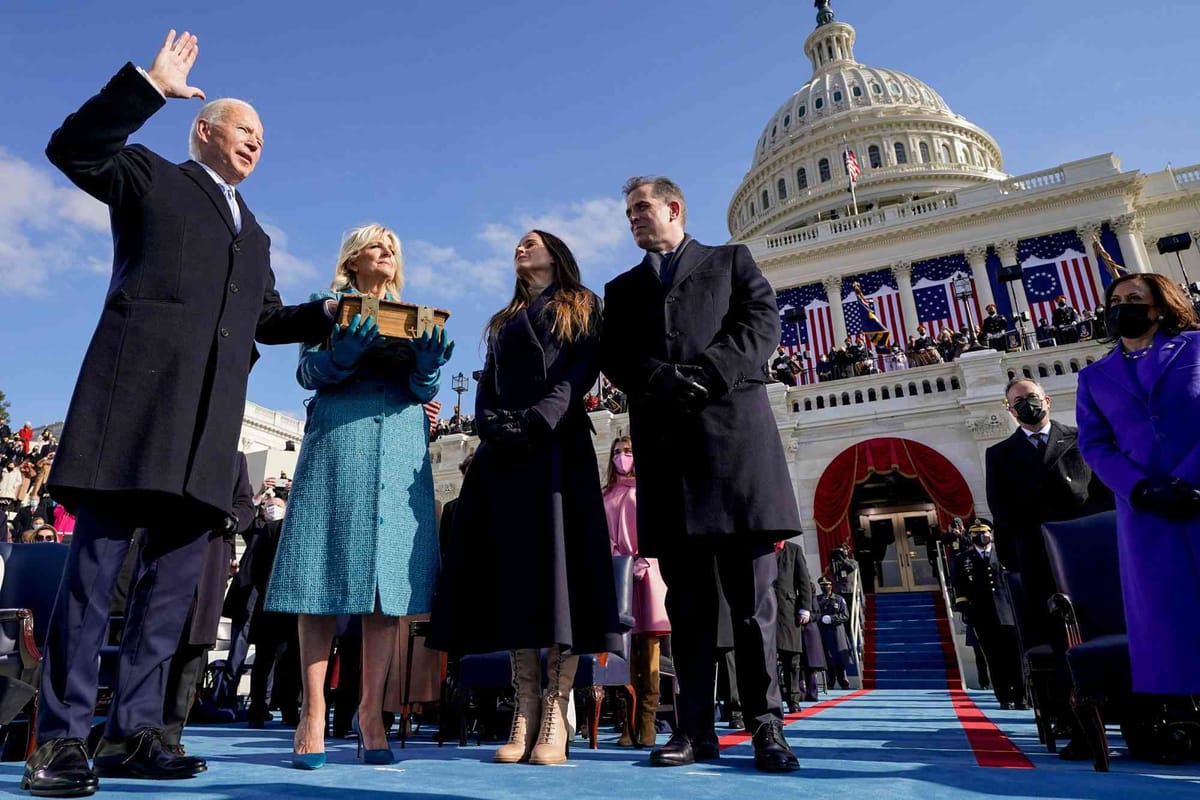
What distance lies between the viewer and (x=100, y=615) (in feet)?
7.16

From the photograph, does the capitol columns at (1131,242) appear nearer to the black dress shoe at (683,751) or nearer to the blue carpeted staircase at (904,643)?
the blue carpeted staircase at (904,643)

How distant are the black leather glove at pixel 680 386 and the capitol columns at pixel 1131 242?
31.4 meters

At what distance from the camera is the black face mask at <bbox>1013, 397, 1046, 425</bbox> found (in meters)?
4.47

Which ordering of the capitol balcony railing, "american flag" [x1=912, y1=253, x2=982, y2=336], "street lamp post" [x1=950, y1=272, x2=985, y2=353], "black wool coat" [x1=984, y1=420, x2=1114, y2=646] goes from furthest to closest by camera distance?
"american flag" [x1=912, y1=253, x2=982, y2=336] < "street lamp post" [x1=950, y1=272, x2=985, y2=353] < the capitol balcony railing < "black wool coat" [x1=984, y1=420, x2=1114, y2=646]

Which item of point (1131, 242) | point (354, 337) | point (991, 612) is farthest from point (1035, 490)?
point (1131, 242)

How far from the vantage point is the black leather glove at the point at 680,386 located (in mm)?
2670

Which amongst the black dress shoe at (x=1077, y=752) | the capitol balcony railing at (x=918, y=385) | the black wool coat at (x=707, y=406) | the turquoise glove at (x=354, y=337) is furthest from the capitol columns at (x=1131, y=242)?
the turquoise glove at (x=354, y=337)

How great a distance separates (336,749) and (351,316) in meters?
2.03

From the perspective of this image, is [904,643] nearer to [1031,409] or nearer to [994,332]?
[994,332]

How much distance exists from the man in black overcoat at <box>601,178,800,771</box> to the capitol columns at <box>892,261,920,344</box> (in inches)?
1176

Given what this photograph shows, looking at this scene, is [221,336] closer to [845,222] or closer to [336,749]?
[336,749]

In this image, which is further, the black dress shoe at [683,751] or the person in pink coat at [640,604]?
the person in pink coat at [640,604]

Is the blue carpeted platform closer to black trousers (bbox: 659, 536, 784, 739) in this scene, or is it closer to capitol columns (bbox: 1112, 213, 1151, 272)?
black trousers (bbox: 659, 536, 784, 739)

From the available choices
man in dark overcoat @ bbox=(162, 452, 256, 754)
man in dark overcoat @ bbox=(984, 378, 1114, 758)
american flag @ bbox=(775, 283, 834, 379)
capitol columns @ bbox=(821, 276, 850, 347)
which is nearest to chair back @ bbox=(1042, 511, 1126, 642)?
man in dark overcoat @ bbox=(984, 378, 1114, 758)
